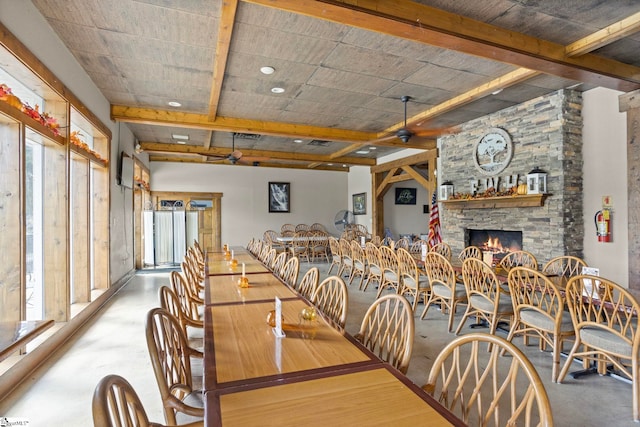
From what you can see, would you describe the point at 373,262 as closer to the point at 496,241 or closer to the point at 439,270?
the point at 439,270

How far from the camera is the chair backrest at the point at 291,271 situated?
131 inches

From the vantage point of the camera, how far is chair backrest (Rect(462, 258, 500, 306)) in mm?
3205

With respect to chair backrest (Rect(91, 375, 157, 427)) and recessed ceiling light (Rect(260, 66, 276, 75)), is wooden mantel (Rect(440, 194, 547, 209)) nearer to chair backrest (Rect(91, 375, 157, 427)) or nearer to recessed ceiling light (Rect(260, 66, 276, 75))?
recessed ceiling light (Rect(260, 66, 276, 75))

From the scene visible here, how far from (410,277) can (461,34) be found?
2.84 metres

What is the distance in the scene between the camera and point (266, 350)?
4.85ft

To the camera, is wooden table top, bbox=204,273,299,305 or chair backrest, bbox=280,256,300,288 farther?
chair backrest, bbox=280,256,300,288

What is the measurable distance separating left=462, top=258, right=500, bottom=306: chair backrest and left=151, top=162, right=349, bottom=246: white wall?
7524mm

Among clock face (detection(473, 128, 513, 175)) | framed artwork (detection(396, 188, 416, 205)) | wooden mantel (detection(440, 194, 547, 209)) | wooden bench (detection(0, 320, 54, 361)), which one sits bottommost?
wooden bench (detection(0, 320, 54, 361))

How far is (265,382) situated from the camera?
1.19 metres

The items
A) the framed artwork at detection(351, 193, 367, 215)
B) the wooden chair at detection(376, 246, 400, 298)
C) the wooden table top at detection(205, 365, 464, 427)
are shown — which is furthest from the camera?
the framed artwork at detection(351, 193, 367, 215)

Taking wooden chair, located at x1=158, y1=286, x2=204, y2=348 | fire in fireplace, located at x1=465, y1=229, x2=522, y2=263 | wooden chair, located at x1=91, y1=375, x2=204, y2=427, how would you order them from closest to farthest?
wooden chair, located at x1=91, y1=375, x2=204, y2=427 < wooden chair, located at x1=158, y1=286, x2=204, y2=348 < fire in fireplace, located at x1=465, y1=229, x2=522, y2=263

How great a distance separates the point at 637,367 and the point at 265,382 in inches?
94.7

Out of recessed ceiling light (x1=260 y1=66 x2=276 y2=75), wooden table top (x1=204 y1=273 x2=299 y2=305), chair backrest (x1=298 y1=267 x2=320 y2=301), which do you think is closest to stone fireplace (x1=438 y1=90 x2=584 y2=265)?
chair backrest (x1=298 y1=267 x2=320 y2=301)

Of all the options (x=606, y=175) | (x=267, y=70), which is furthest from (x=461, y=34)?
(x=606, y=175)
